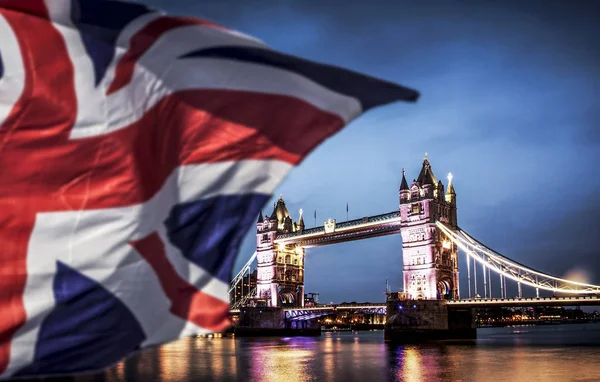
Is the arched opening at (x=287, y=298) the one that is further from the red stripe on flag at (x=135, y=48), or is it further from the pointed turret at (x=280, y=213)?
the red stripe on flag at (x=135, y=48)

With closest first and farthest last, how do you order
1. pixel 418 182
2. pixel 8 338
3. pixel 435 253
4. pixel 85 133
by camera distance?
pixel 8 338 < pixel 85 133 < pixel 435 253 < pixel 418 182

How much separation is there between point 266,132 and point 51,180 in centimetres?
118

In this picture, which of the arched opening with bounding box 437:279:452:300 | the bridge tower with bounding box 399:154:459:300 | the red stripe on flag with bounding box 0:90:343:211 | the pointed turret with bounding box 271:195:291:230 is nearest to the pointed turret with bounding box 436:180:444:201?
the bridge tower with bounding box 399:154:459:300

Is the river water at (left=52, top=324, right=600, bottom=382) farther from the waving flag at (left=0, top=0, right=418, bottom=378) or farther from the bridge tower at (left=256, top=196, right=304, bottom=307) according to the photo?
the bridge tower at (left=256, top=196, right=304, bottom=307)

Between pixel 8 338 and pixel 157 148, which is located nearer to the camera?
pixel 8 338

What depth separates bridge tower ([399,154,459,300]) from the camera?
5353 centimetres

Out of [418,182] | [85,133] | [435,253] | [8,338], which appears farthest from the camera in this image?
[418,182]

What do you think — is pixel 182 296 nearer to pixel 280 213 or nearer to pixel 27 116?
pixel 27 116

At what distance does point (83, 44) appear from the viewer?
10.8 feet

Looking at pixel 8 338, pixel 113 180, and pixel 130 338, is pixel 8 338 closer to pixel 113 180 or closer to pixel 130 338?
pixel 130 338

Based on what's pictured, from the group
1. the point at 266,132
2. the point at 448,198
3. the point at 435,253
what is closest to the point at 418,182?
the point at 448,198

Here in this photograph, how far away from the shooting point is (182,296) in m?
3.23

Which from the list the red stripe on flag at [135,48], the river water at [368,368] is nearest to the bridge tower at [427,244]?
the river water at [368,368]

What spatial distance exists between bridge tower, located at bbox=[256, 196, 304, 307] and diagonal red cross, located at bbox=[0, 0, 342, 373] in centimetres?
7059
